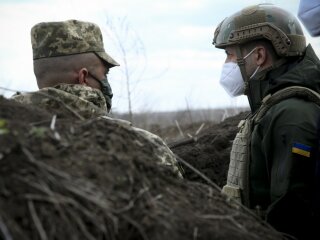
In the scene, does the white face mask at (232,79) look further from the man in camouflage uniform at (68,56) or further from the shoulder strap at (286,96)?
the man in camouflage uniform at (68,56)

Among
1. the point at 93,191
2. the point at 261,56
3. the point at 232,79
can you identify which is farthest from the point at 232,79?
the point at 93,191

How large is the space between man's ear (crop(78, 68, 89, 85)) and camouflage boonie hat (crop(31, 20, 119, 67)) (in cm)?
16

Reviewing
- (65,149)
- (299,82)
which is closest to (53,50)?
(299,82)

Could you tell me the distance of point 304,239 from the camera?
10.3 feet

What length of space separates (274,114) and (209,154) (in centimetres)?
408

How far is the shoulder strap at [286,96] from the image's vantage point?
3342mm

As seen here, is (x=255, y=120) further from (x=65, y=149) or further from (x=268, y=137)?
(x=65, y=149)

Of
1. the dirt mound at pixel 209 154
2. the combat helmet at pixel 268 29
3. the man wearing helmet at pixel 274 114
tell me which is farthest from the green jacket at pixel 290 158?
the dirt mound at pixel 209 154

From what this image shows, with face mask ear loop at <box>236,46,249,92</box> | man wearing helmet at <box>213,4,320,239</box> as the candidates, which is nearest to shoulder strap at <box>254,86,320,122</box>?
man wearing helmet at <box>213,4,320,239</box>

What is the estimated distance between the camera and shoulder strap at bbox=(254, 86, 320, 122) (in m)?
3.34

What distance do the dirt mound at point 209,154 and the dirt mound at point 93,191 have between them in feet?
15.5

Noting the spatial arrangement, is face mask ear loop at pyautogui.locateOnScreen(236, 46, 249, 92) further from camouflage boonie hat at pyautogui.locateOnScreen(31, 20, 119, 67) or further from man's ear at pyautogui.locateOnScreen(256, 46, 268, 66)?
camouflage boonie hat at pyautogui.locateOnScreen(31, 20, 119, 67)

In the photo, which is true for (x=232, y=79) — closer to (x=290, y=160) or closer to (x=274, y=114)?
(x=274, y=114)

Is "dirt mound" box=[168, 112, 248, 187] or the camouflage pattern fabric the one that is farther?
"dirt mound" box=[168, 112, 248, 187]
